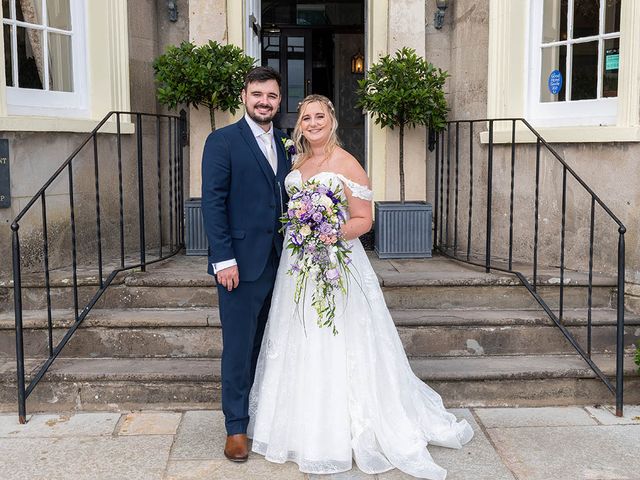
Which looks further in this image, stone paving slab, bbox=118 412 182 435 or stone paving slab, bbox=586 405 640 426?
stone paving slab, bbox=586 405 640 426

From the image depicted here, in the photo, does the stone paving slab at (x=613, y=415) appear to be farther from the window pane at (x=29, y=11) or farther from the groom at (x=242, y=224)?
the window pane at (x=29, y=11)

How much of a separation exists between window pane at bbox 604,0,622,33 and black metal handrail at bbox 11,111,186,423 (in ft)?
10.4

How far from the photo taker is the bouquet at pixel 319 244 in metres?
3.08

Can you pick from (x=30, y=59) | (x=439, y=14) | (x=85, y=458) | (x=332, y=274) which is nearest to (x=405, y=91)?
(x=439, y=14)

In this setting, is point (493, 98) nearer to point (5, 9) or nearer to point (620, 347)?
point (620, 347)

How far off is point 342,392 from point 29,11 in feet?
11.7

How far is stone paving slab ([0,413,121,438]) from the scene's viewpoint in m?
3.62

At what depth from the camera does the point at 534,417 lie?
3.84 m


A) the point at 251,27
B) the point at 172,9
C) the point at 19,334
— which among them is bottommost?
the point at 19,334

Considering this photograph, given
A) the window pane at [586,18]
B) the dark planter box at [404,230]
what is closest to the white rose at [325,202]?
the dark planter box at [404,230]

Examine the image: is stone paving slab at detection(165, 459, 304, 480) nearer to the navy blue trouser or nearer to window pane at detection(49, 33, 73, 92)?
the navy blue trouser

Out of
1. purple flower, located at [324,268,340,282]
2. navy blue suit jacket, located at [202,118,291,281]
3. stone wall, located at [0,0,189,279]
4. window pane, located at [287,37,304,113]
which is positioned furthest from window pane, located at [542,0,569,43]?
window pane, located at [287,37,304,113]

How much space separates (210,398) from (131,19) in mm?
3172

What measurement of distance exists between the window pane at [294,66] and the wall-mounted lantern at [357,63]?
1.53 meters
